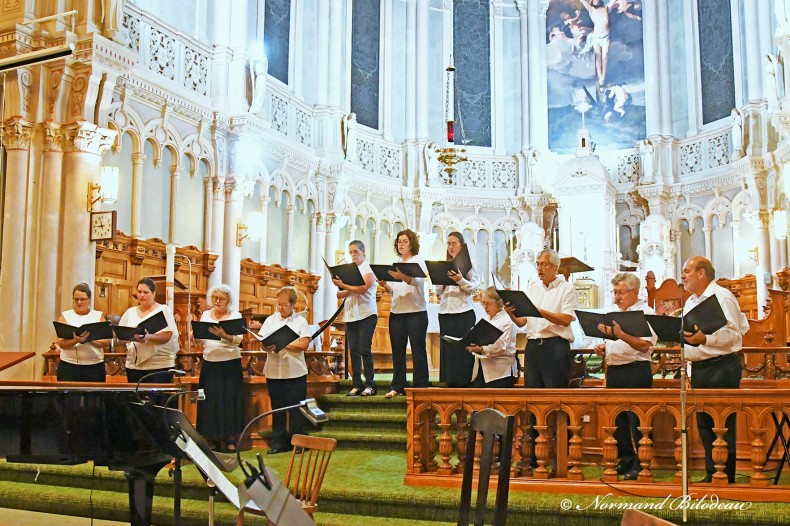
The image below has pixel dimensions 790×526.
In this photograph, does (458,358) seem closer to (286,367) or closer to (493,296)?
(493,296)

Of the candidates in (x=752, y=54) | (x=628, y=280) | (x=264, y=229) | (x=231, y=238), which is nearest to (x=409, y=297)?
(x=628, y=280)

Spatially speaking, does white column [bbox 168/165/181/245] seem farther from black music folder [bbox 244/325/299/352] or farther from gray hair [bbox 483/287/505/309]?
gray hair [bbox 483/287/505/309]

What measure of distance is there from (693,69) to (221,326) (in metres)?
13.8

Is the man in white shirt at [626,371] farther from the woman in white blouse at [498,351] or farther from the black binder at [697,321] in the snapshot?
the woman in white blouse at [498,351]

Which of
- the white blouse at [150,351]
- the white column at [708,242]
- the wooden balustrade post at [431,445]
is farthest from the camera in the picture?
the white column at [708,242]

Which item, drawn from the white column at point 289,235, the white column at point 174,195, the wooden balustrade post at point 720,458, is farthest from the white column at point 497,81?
the wooden balustrade post at point 720,458

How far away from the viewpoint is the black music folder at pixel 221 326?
690 cm

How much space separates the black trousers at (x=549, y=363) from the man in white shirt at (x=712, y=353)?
904 millimetres

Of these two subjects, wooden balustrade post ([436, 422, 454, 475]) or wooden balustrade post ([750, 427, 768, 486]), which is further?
wooden balustrade post ([436, 422, 454, 475])

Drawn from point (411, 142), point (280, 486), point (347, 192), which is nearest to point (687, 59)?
point (411, 142)

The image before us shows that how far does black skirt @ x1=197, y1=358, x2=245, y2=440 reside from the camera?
291 inches

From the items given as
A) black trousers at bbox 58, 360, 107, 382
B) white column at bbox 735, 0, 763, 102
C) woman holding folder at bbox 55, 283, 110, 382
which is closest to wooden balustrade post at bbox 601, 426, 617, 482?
woman holding folder at bbox 55, 283, 110, 382

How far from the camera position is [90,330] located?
681cm

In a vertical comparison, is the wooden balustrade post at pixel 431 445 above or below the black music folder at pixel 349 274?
below
